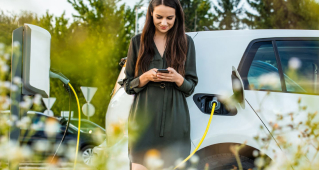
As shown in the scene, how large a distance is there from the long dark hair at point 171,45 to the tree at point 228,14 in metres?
33.7

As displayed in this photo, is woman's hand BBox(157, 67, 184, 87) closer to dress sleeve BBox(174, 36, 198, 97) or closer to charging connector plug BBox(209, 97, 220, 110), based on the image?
dress sleeve BBox(174, 36, 198, 97)

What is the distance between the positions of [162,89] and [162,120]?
19 cm

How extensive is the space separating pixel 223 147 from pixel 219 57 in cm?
63

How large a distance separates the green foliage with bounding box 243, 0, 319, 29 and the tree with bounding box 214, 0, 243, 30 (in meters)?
2.92

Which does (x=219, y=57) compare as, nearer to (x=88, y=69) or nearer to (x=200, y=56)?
(x=200, y=56)

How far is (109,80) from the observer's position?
18.3 m

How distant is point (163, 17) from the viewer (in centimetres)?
224

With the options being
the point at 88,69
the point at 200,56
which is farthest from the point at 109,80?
the point at 200,56

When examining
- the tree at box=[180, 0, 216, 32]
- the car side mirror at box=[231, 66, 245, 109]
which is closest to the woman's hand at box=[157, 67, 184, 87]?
the car side mirror at box=[231, 66, 245, 109]

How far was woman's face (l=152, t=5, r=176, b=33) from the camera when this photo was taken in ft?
7.30

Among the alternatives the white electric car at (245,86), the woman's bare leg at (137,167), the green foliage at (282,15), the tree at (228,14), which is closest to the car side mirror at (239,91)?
the white electric car at (245,86)

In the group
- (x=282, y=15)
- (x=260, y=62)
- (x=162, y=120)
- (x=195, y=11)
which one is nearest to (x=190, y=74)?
(x=162, y=120)

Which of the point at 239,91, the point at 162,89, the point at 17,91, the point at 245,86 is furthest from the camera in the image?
the point at 245,86

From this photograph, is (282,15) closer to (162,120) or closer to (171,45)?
(171,45)
